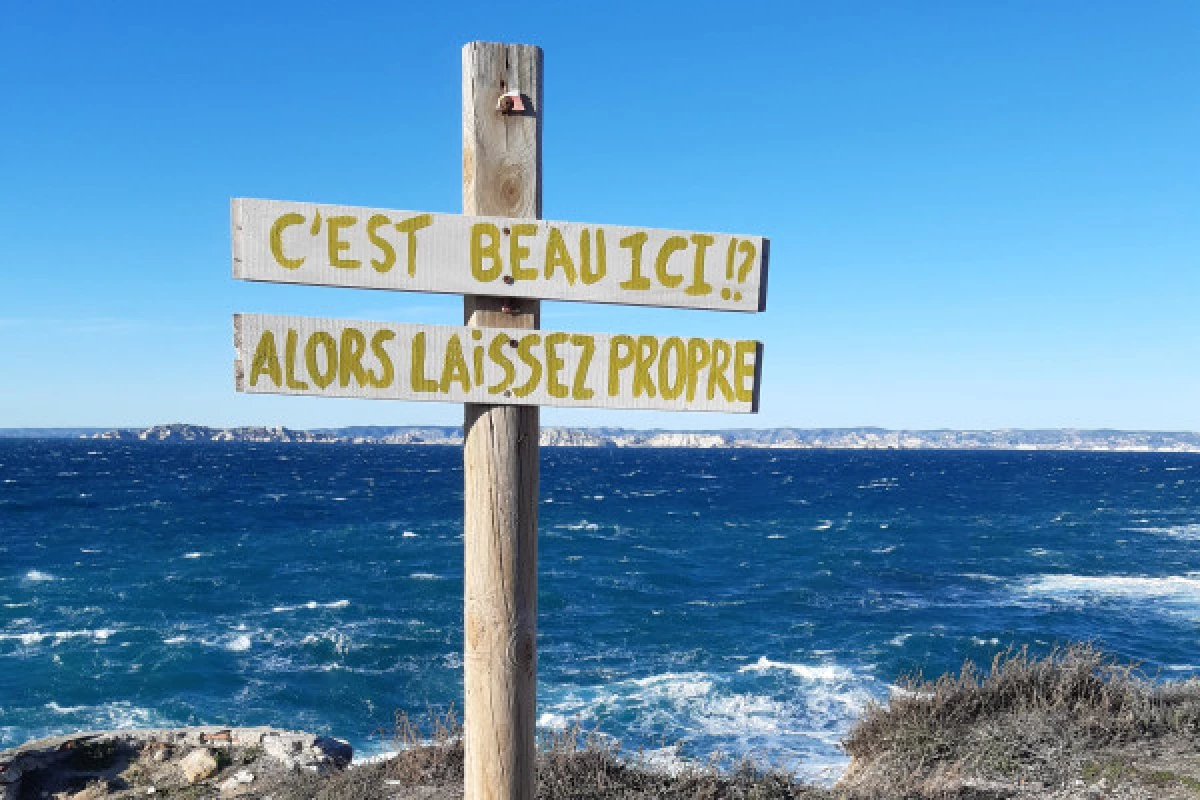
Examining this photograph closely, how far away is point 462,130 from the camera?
3002mm

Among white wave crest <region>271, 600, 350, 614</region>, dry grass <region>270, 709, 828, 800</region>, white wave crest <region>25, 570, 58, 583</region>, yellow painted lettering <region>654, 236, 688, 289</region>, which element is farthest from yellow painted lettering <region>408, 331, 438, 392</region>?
white wave crest <region>25, 570, 58, 583</region>

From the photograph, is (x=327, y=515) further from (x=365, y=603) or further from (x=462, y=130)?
(x=462, y=130)

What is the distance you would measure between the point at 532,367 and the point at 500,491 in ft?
1.57

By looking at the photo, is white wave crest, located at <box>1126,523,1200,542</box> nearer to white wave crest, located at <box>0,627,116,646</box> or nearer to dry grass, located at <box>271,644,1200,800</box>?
dry grass, located at <box>271,644,1200,800</box>

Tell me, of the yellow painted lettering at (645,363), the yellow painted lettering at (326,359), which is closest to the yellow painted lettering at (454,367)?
the yellow painted lettering at (326,359)

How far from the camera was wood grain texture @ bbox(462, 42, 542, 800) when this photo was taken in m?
2.94

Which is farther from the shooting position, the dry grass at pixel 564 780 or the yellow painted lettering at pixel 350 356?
the dry grass at pixel 564 780

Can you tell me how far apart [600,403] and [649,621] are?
2079 centimetres

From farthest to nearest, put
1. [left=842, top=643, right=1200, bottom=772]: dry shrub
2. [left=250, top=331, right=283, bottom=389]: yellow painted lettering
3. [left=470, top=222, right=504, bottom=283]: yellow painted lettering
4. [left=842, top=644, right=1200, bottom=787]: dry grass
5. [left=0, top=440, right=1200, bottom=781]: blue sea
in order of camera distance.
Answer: [left=0, top=440, right=1200, bottom=781]: blue sea < [left=842, top=643, right=1200, bottom=772]: dry shrub < [left=842, top=644, right=1200, bottom=787]: dry grass < [left=470, top=222, right=504, bottom=283]: yellow painted lettering < [left=250, top=331, right=283, bottom=389]: yellow painted lettering

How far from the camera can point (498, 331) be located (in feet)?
9.32

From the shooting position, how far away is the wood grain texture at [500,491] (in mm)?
2939

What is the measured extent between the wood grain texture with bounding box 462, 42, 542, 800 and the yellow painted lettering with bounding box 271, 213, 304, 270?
58 centimetres

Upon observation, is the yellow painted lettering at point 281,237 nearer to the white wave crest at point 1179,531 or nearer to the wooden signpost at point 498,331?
the wooden signpost at point 498,331

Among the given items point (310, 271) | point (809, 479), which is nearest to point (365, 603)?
point (310, 271)
